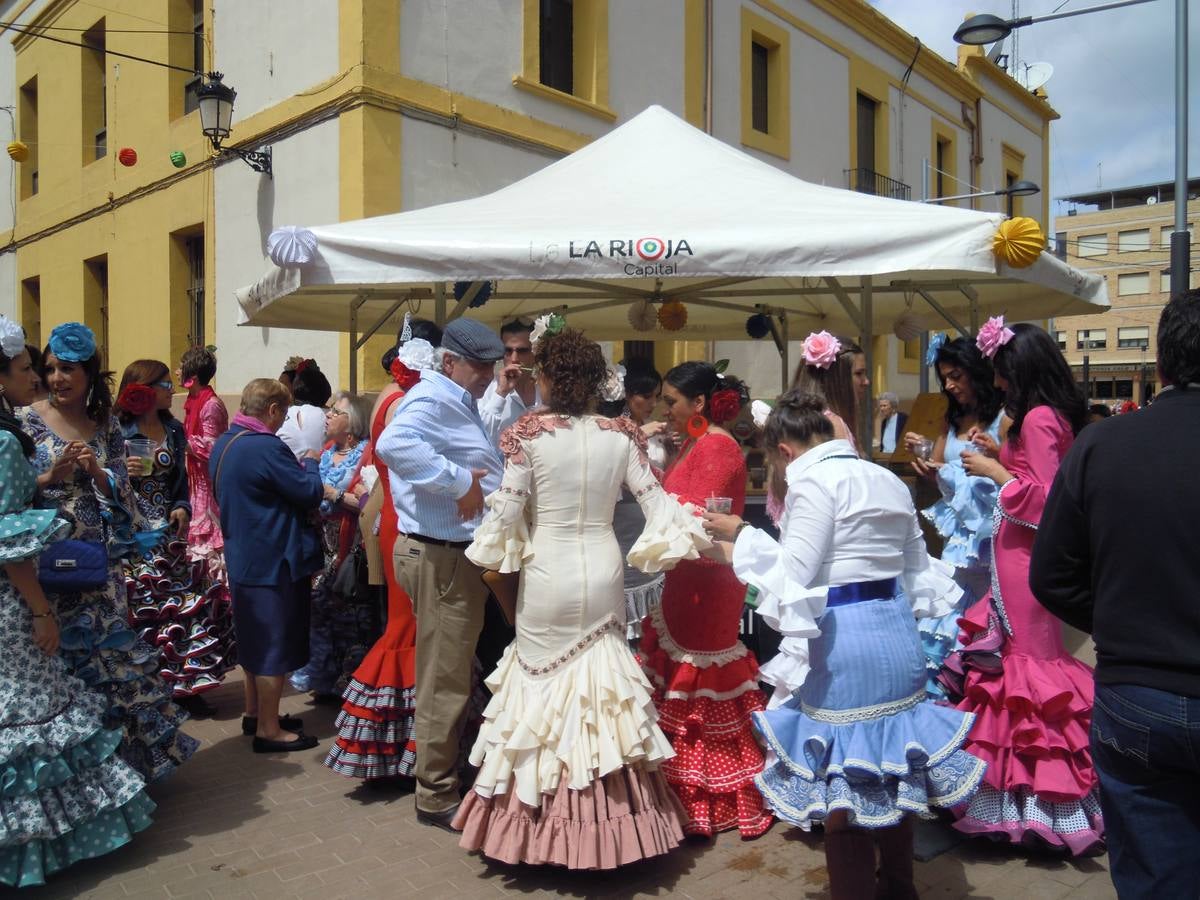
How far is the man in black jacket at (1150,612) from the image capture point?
2041 millimetres

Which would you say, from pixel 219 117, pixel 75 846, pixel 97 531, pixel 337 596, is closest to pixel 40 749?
pixel 75 846

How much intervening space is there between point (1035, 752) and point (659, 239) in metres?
2.72

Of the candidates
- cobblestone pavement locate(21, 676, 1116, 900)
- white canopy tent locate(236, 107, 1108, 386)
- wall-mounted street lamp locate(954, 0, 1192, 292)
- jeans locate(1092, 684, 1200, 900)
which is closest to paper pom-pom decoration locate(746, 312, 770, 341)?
white canopy tent locate(236, 107, 1108, 386)

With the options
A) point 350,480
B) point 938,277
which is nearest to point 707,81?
point 938,277

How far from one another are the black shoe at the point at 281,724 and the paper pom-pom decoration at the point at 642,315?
4.51m

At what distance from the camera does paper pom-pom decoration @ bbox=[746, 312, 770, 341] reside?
8688 millimetres

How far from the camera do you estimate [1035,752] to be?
11.6 feet

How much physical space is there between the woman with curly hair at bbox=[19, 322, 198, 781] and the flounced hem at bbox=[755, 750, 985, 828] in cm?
263

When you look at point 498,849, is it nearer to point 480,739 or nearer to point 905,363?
point 480,739

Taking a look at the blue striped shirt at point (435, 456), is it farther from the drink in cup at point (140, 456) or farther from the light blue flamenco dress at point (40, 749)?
the drink in cup at point (140, 456)

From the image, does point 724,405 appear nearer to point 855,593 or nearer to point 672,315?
point 855,593

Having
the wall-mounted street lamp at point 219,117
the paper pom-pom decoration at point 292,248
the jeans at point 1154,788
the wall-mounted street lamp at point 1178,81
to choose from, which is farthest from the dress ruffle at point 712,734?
the wall-mounted street lamp at point 219,117

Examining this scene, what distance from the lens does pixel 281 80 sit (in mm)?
10625

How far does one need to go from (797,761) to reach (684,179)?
12.1 feet
